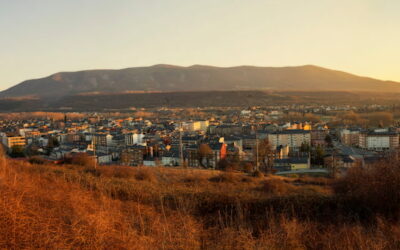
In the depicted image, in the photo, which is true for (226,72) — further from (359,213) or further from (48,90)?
(359,213)

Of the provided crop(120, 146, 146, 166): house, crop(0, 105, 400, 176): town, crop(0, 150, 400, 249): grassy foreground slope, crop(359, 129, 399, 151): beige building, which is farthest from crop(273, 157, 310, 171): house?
crop(0, 150, 400, 249): grassy foreground slope

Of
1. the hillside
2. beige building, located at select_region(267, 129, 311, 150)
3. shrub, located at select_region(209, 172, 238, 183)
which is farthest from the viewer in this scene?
the hillside

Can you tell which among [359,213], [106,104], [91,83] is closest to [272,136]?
[359,213]

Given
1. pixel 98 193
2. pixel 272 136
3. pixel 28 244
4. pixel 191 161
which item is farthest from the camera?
pixel 272 136

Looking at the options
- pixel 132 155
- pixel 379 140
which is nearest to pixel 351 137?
pixel 379 140

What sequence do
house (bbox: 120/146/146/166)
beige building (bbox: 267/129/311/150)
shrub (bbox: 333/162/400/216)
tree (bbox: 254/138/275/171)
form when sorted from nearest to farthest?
1. shrub (bbox: 333/162/400/216)
2. tree (bbox: 254/138/275/171)
3. house (bbox: 120/146/146/166)
4. beige building (bbox: 267/129/311/150)

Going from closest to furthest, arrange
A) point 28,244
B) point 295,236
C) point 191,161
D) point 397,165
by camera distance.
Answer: point 28,244
point 295,236
point 397,165
point 191,161

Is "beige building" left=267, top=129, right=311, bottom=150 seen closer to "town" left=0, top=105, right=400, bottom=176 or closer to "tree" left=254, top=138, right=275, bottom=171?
"town" left=0, top=105, right=400, bottom=176
